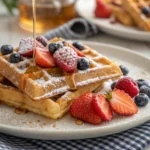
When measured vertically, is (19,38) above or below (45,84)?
below

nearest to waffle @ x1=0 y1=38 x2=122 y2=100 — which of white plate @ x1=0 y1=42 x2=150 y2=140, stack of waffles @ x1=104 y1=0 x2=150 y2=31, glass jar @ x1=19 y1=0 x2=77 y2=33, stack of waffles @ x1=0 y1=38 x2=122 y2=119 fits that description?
→ stack of waffles @ x1=0 y1=38 x2=122 y2=119

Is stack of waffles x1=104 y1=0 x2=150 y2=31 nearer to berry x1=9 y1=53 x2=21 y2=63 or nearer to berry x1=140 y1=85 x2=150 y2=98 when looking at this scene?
berry x1=140 y1=85 x2=150 y2=98

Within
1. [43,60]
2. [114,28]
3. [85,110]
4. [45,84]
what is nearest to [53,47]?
[43,60]

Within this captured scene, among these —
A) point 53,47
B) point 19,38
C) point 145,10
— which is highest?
point 53,47

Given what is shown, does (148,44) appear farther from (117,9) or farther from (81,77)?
(81,77)

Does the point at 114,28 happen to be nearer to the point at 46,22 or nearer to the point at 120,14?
the point at 120,14

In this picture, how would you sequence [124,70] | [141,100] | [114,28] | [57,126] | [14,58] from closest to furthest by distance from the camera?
[57,126] → [141,100] → [14,58] → [124,70] → [114,28]
